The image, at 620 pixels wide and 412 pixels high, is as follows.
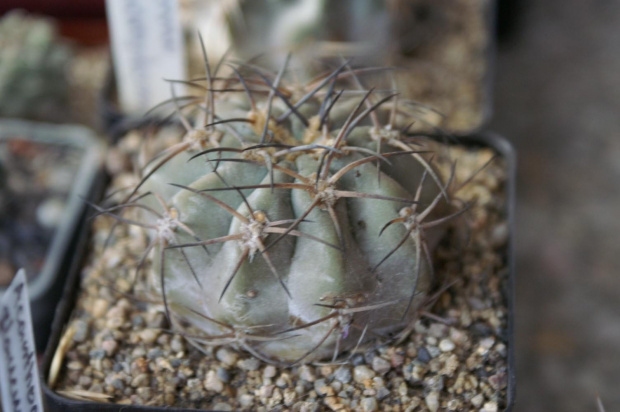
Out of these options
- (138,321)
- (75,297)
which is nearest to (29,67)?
(75,297)

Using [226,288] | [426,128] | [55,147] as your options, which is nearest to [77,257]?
[226,288]

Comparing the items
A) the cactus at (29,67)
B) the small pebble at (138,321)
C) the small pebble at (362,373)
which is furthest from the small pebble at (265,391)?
the cactus at (29,67)

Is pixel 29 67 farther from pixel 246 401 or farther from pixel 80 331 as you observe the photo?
pixel 246 401

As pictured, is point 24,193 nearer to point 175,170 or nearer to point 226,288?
point 175,170

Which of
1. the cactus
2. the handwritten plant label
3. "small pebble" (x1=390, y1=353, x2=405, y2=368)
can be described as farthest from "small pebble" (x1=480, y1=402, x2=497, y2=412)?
the cactus

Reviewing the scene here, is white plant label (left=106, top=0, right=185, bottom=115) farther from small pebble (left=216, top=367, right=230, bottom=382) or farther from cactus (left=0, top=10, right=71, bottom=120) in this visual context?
small pebble (left=216, top=367, right=230, bottom=382)

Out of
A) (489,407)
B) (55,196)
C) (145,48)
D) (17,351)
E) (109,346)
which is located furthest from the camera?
(55,196)
